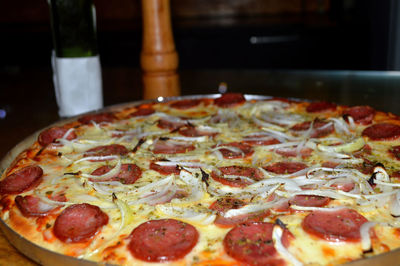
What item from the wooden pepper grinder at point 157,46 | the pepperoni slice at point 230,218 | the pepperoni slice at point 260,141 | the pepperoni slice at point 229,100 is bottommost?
the pepperoni slice at point 230,218

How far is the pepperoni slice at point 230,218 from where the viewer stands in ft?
4.21

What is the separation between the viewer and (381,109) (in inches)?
96.1

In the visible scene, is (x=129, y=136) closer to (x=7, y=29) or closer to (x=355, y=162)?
(x=355, y=162)

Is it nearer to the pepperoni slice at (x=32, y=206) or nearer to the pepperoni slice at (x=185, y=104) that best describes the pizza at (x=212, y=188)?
the pepperoni slice at (x=32, y=206)

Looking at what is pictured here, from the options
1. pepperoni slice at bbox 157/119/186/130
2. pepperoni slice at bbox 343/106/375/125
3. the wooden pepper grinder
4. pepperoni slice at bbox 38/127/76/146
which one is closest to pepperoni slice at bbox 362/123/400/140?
pepperoni slice at bbox 343/106/375/125

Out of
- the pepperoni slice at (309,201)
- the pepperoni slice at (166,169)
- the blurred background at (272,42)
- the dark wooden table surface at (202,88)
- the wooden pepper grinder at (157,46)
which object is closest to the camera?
the pepperoni slice at (309,201)

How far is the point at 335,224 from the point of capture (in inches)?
48.1

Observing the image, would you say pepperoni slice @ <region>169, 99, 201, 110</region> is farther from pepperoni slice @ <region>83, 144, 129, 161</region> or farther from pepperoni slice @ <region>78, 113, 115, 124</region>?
pepperoni slice @ <region>83, 144, 129, 161</region>

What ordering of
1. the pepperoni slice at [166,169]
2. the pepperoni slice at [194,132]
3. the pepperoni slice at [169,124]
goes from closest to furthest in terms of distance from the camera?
1. the pepperoni slice at [166,169]
2. the pepperoni slice at [194,132]
3. the pepperoni slice at [169,124]

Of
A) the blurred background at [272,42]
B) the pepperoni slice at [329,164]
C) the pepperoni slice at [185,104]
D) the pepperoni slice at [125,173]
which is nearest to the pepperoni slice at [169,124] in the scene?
the pepperoni slice at [185,104]

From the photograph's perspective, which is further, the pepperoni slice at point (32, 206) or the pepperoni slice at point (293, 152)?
the pepperoni slice at point (293, 152)

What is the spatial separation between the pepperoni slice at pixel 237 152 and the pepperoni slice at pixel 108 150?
416mm

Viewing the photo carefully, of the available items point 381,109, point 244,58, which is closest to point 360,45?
point 244,58

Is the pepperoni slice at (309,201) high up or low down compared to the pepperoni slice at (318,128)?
down
